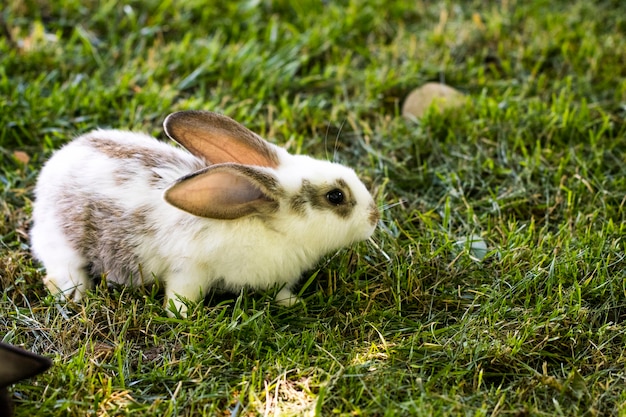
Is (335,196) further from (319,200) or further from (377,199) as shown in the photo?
(377,199)

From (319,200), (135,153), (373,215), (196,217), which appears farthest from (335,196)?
(135,153)

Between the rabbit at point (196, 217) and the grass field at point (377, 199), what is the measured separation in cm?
12

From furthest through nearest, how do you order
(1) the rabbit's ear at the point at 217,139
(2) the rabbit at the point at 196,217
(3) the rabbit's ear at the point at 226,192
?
(1) the rabbit's ear at the point at 217,139 < (2) the rabbit at the point at 196,217 < (3) the rabbit's ear at the point at 226,192

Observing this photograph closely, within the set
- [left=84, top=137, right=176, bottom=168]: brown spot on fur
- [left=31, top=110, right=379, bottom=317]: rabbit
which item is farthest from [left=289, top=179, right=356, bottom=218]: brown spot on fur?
[left=84, top=137, right=176, bottom=168]: brown spot on fur

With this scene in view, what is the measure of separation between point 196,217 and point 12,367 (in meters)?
0.92

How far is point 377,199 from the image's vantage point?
4125 mm

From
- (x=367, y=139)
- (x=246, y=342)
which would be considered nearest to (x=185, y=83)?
(x=367, y=139)

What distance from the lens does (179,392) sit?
3045 millimetres

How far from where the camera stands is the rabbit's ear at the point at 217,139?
354cm

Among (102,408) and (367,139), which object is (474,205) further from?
(102,408)

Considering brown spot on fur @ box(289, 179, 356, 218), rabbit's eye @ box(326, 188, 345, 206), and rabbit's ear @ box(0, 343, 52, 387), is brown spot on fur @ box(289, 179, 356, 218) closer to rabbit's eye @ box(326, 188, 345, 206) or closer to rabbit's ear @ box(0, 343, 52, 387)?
rabbit's eye @ box(326, 188, 345, 206)

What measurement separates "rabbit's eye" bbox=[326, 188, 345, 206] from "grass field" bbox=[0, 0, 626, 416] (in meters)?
0.33

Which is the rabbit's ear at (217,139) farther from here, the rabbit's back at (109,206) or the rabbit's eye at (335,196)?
the rabbit's eye at (335,196)

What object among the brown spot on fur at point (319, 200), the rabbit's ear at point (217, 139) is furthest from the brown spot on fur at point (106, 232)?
the brown spot on fur at point (319, 200)
